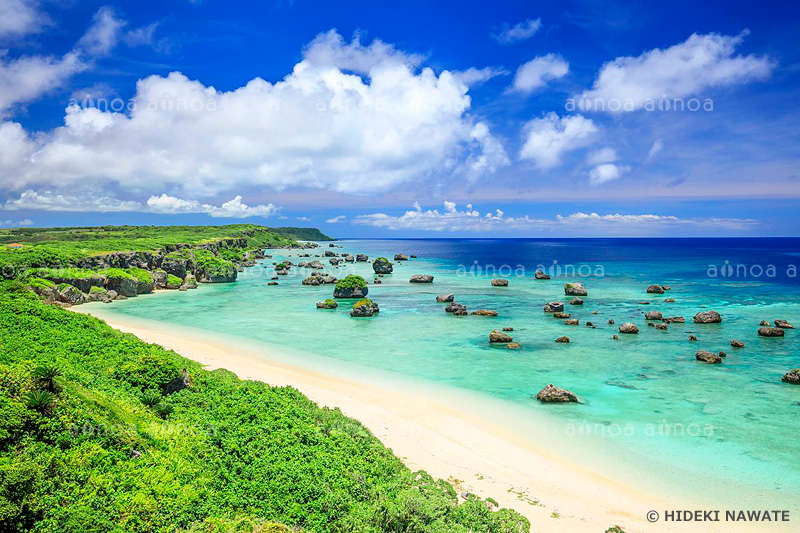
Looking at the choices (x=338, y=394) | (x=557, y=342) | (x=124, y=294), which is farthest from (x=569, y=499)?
(x=124, y=294)

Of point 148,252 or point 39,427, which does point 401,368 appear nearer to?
point 39,427

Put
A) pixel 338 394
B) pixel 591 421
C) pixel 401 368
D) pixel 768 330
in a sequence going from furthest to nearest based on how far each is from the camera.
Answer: pixel 768 330
pixel 401 368
pixel 338 394
pixel 591 421

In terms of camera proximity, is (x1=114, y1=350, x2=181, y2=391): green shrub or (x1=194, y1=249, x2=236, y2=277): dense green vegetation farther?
(x1=194, y1=249, x2=236, y2=277): dense green vegetation

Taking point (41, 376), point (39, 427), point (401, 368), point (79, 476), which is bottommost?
point (401, 368)

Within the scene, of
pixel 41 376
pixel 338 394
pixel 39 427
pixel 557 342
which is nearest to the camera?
pixel 39 427

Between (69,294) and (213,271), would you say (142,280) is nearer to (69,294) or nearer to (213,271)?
(69,294)

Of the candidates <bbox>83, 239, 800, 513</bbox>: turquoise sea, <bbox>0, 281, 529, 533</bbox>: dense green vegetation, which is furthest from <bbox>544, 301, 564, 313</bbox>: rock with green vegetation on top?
<bbox>0, 281, 529, 533</bbox>: dense green vegetation

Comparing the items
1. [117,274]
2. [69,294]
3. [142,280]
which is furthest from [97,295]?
[142,280]

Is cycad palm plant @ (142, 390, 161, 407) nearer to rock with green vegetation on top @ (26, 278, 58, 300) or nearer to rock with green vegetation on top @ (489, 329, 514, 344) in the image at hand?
rock with green vegetation on top @ (489, 329, 514, 344)
